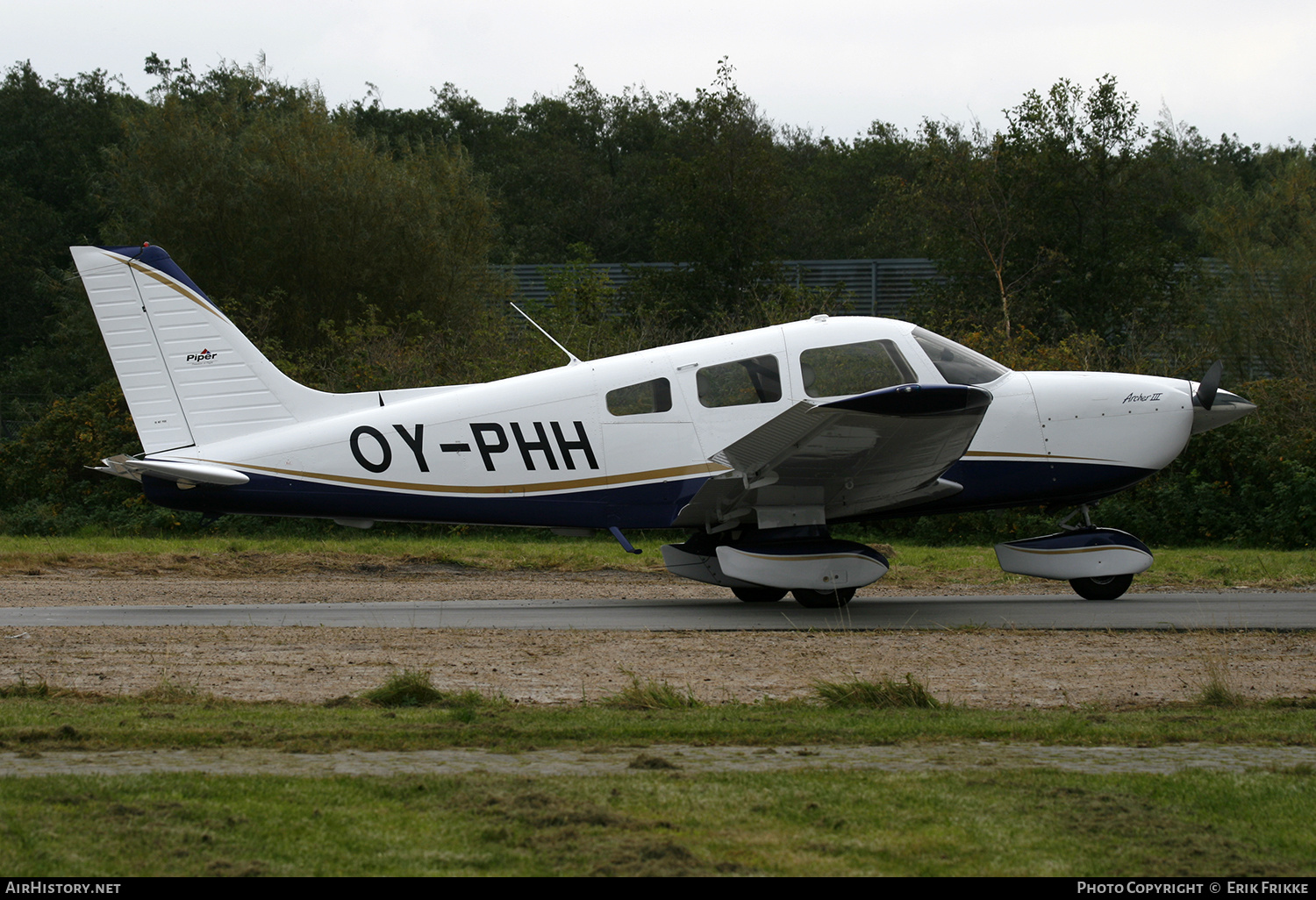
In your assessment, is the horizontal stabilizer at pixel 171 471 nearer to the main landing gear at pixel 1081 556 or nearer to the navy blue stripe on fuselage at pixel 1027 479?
the navy blue stripe on fuselage at pixel 1027 479

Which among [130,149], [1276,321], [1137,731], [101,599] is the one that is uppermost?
[130,149]

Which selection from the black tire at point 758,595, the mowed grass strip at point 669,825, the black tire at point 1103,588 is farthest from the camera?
the black tire at point 758,595

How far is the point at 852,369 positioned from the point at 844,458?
989mm

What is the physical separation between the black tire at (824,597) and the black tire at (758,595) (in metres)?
0.73

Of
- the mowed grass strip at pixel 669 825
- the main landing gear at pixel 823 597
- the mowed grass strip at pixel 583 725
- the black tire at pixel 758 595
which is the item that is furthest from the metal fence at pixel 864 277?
the mowed grass strip at pixel 669 825

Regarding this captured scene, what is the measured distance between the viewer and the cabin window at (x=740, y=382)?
36.6 ft

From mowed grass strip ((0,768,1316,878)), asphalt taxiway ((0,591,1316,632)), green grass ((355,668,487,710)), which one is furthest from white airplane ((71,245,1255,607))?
mowed grass strip ((0,768,1316,878))

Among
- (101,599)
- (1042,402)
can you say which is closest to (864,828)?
(1042,402)

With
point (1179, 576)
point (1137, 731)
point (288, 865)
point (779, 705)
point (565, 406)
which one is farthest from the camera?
point (1179, 576)

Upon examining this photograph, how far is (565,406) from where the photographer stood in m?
11.5

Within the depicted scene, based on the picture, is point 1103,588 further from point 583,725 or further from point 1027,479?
point 583,725

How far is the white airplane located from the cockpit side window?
0.07ft

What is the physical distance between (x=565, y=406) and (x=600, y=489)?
90cm
